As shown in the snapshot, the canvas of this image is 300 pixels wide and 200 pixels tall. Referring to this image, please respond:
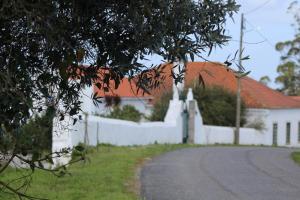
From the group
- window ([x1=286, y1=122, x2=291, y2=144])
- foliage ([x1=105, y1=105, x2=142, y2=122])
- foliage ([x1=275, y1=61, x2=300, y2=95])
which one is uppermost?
foliage ([x1=275, y1=61, x2=300, y2=95])

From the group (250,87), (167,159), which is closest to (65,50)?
(167,159)

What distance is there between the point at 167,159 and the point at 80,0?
1791 cm

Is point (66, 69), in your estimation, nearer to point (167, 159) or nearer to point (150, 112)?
point (167, 159)

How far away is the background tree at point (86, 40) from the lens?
3447mm

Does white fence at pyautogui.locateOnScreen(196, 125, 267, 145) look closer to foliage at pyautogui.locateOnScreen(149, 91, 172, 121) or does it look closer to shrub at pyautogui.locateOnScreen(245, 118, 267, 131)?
shrub at pyautogui.locateOnScreen(245, 118, 267, 131)

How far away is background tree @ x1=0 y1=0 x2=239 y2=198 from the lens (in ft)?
11.3

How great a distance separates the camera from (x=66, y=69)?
12.3ft

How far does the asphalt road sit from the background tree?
7.93 meters

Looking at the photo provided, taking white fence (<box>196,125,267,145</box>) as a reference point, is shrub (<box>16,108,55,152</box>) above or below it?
above

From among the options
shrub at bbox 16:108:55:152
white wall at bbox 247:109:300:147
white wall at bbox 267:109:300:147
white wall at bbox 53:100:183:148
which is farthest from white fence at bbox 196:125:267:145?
shrub at bbox 16:108:55:152

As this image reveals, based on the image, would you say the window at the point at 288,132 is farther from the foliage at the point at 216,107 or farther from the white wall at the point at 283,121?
the foliage at the point at 216,107

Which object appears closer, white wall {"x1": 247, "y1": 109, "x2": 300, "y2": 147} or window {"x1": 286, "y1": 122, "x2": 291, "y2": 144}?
white wall {"x1": 247, "y1": 109, "x2": 300, "y2": 147}

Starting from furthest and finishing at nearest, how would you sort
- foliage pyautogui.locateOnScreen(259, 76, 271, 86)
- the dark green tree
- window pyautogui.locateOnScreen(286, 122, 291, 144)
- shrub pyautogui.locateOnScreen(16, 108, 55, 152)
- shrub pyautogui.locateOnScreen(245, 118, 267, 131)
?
foliage pyautogui.locateOnScreen(259, 76, 271, 86) < window pyautogui.locateOnScreen(286, 122, 291, 144) < shrub pyautogui.locateOnScreen(245, 118, 267, 131) < the dark green tree < shrub pyautogui.locateOnScreen(16, 108, 55, 152)

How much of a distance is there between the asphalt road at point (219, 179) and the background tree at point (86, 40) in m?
7.93
